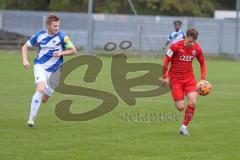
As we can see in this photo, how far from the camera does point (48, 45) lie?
44.5 ft

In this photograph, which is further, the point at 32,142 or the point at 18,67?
the point at 18,67

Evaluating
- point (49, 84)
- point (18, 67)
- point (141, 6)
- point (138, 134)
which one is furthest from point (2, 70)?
point (141, 6)

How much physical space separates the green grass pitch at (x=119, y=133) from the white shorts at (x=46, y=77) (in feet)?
2.31

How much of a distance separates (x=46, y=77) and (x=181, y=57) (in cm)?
258

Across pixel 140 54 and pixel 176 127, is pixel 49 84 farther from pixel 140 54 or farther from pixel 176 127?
pixel 140 54

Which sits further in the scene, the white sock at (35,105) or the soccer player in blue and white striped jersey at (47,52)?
the soccer player in blue and white striped jersey at (47,52)

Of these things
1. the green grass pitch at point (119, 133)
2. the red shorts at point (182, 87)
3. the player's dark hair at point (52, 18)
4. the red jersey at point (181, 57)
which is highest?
the player's dark hair at point (52, 18)

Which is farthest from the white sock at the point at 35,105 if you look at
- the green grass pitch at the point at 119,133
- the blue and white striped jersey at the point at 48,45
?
the blue and white striped jersey at the point at 48,45

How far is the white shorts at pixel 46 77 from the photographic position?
13.4 m

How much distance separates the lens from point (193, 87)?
1308 cm

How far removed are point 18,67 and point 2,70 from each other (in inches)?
84.3

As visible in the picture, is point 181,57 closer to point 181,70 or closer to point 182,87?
point 181,70

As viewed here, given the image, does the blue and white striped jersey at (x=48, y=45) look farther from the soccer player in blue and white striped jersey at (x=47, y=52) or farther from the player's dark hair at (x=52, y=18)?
the player's dark hair at (x=52, y=18)

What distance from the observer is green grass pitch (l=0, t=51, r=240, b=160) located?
10.4m
